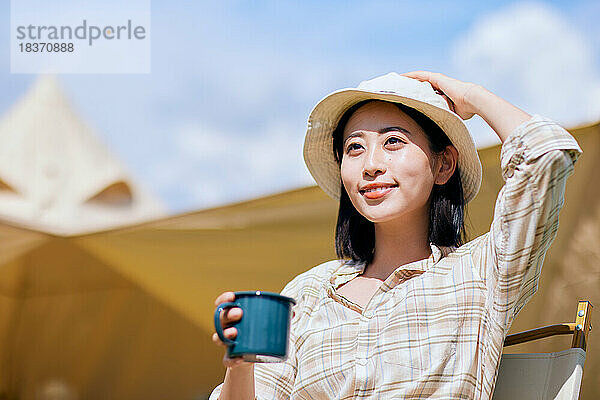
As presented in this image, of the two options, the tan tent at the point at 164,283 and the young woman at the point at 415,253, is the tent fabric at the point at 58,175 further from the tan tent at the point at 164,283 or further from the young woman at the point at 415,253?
the young woman at the point at 415,253

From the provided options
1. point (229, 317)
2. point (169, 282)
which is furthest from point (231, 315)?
point (169, 282)

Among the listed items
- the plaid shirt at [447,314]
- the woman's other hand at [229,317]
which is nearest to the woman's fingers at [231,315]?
the woman's other hand at [229,317]

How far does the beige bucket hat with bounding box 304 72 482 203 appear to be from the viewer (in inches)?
50.9

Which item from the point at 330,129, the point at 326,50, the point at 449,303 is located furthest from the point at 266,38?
the point at 449,303

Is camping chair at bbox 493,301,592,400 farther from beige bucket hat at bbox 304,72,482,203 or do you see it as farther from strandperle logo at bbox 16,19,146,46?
strandperle logo at bbox 16,19,146,46

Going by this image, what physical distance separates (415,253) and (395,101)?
262 mm

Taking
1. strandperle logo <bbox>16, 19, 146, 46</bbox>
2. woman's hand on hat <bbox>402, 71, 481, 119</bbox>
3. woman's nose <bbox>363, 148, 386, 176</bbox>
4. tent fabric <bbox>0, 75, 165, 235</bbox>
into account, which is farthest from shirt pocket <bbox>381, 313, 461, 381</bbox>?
strandperle logo <bbox>16, 19, 146, 46</bbox>

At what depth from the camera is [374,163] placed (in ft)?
4.16

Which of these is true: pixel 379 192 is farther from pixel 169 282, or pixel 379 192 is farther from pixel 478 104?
pixel 169 282

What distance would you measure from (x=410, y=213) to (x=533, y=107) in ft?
5.28

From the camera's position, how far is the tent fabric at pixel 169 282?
2.11 meters

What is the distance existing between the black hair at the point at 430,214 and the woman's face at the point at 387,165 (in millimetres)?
27

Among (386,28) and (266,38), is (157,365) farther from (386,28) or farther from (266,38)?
(386,28)

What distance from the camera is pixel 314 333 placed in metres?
1.29
